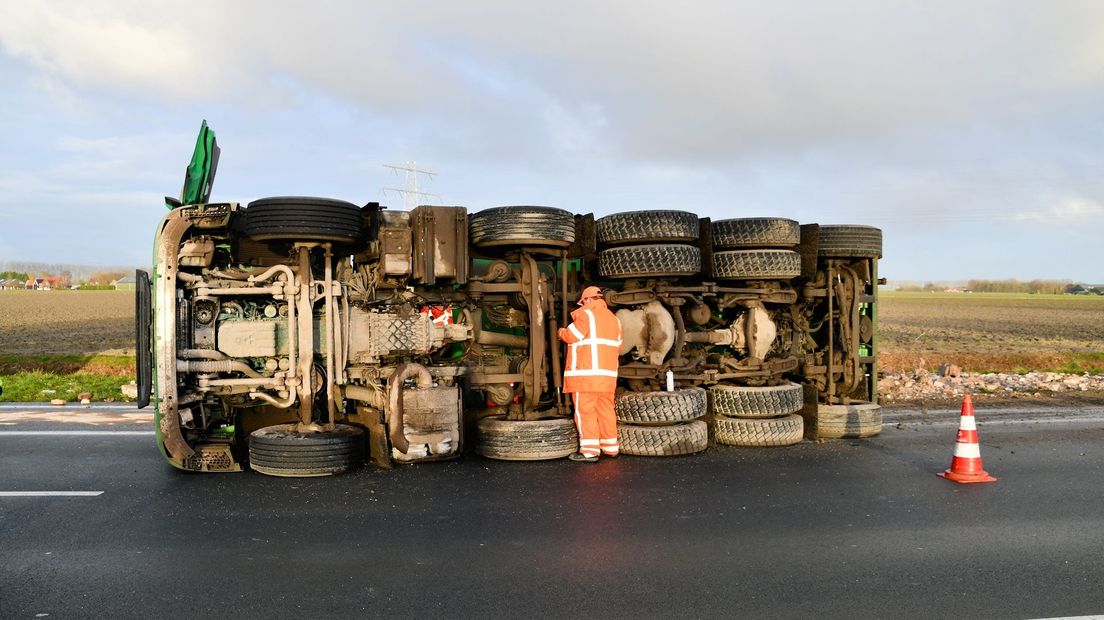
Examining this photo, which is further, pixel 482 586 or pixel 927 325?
pixel 927 325

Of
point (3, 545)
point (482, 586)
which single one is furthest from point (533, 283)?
point (3, 545)

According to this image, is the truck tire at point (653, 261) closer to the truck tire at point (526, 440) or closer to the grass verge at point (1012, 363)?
the truck tire at point (526, 440)

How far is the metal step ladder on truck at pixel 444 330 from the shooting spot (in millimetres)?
6492


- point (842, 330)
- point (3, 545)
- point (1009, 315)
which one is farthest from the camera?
point (1009, 315)

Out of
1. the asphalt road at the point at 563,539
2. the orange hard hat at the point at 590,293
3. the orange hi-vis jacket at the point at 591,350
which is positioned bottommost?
the asphalt road at the point at 563,539

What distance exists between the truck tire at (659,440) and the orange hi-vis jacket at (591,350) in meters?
0.51

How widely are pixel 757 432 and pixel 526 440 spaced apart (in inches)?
97.5

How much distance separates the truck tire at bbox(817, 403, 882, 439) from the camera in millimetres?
8070

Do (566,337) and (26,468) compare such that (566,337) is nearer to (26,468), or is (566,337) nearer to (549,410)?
(549,410)

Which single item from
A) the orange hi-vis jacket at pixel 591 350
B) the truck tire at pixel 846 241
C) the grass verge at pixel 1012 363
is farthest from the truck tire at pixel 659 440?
the grass verge at pixel 1012 363

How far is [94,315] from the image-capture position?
36.6 meters

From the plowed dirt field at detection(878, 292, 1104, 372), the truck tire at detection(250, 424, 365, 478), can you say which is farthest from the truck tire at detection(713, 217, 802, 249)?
the plowed dirt field at detection(878, 292, 1104, 372)

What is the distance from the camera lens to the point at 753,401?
7.66 m

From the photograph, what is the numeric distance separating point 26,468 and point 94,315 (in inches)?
1387
